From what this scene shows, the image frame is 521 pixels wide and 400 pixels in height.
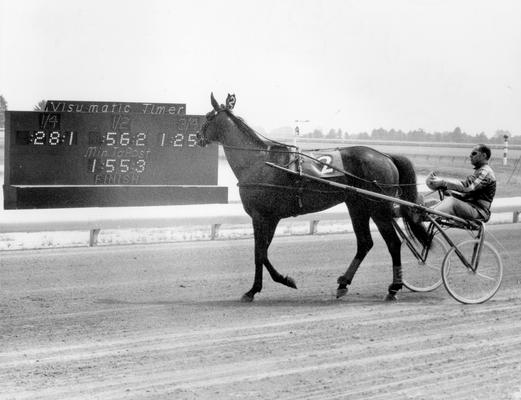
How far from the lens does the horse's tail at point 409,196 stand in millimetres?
9750

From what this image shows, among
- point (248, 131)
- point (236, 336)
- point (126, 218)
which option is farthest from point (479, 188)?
point (126, 218)

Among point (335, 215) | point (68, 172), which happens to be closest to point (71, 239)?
point (68, 172)

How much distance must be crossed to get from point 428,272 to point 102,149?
339 inches

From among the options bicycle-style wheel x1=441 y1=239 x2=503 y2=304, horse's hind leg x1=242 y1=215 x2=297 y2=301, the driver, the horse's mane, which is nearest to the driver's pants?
the driver

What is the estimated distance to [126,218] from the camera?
14.5 metres

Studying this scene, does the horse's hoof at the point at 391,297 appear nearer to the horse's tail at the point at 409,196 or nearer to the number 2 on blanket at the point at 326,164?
the horse's tail at the point at 409,196

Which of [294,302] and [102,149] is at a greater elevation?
[102,149]

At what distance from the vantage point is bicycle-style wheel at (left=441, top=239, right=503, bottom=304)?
9.19 meters

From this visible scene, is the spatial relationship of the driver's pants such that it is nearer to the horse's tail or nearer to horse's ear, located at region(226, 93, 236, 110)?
the horse's tail

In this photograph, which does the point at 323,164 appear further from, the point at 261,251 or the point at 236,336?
the point at 236,336

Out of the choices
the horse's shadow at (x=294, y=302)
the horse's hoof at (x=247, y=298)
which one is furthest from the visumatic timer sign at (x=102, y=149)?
the horse's hoof at (x=247, y=298)

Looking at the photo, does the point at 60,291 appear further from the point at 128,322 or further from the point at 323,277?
the point at 323,277

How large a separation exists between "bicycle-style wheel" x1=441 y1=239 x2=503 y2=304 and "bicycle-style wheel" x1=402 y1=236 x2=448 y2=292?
32 centimetres

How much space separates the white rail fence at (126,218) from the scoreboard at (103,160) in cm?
41
